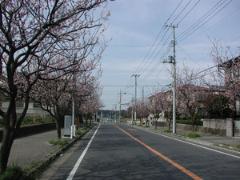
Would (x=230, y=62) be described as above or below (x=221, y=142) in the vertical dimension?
above

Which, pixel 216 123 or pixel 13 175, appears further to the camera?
pixel 216 123

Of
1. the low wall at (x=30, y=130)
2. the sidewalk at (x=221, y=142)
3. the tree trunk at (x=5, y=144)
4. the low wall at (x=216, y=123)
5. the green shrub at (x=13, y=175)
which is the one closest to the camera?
the green shrub at (x=13, y=175)

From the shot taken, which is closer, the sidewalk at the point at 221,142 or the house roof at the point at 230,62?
the sidewalk at the point at 221,142

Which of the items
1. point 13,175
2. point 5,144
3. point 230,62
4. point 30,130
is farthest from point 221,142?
point 13,175

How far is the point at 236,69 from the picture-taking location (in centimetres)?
3070

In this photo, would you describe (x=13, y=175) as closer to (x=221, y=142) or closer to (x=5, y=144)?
(x=5, y=144)

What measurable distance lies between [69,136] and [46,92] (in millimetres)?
9408

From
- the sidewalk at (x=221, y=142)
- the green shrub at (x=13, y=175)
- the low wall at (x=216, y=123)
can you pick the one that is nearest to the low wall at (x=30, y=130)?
the sidewalk at (x=221, y=142)

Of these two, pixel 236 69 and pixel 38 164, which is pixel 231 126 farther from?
pixel 38 164

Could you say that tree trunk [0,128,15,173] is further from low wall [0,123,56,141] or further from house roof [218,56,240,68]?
house roof [218,56,240,68]

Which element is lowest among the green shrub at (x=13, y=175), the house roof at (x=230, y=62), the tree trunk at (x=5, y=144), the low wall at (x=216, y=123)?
the green shrub at (x=13, y=175)

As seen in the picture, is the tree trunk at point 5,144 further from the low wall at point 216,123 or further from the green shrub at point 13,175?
the low wall at point 216,123

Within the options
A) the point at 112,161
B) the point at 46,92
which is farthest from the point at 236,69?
the point at 112,161

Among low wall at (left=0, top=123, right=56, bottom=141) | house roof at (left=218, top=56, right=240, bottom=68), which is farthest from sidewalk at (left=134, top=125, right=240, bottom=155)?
low wall at (left=0, top=123, right=56, bottom=141)
